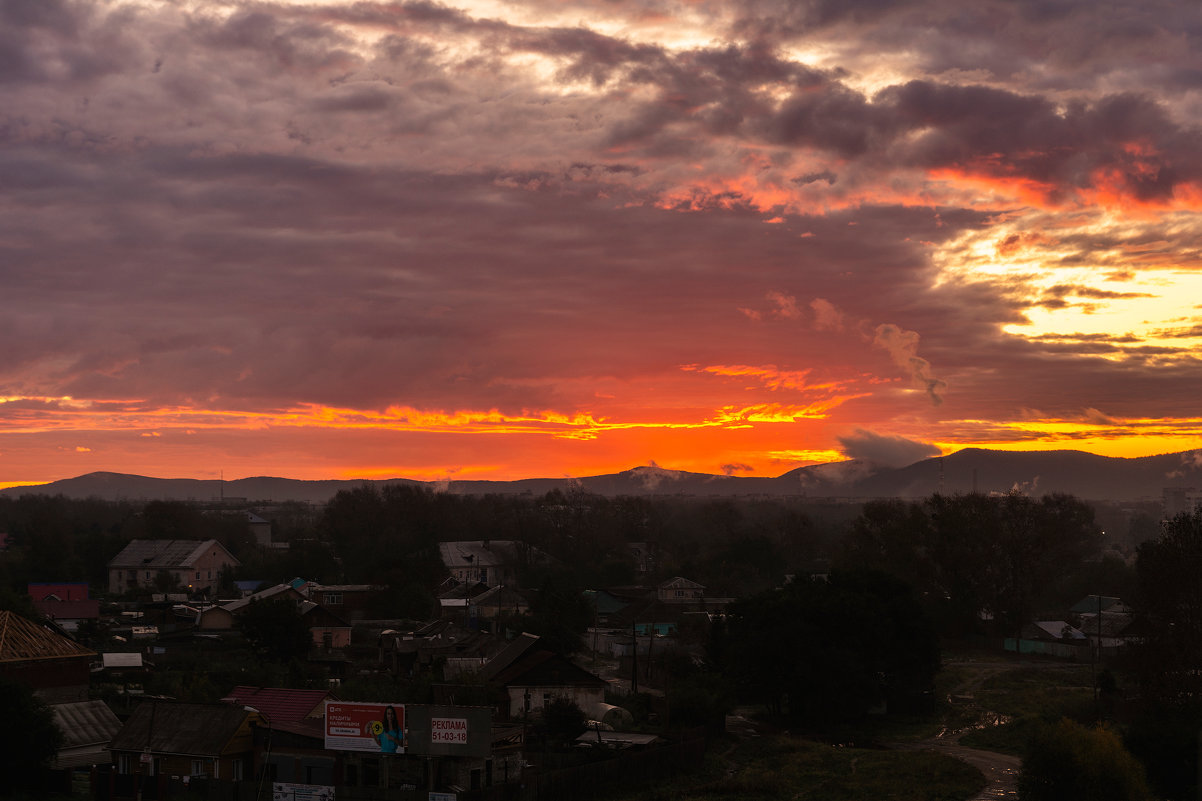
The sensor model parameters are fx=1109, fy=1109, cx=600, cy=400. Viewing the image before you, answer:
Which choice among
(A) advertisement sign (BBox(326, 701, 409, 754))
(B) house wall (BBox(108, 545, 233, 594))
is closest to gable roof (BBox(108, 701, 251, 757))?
(A) advertisement sign (BBox(326, 701, 409, 754))

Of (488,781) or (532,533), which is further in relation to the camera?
(532,533)

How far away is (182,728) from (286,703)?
3.54m

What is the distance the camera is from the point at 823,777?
42.0m

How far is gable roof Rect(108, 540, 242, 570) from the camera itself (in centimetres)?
11662

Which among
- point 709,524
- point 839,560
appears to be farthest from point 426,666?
point 709,524

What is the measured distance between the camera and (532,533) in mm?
137625

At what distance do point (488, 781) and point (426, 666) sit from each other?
2901 centimetres

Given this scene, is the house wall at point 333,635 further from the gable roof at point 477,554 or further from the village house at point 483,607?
the gable roof at point 477,554

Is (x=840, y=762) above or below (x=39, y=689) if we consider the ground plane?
below

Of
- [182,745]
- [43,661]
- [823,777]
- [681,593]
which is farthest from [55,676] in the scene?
[681,593]

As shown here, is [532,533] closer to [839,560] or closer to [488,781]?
[839,560]

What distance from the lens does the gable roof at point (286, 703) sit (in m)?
38.7

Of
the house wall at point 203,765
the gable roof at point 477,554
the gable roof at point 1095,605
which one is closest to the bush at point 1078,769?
the house wall at point 203,765

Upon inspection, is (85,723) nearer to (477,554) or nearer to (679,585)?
(679,585)
